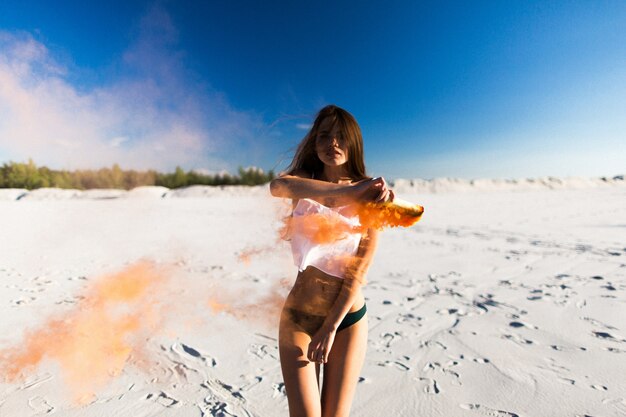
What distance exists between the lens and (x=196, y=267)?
7.88 meters

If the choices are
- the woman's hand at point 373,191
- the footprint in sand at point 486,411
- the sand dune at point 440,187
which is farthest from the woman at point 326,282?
the sand dune at point 440,187

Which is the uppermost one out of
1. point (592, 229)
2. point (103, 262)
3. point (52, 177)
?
point (52, 177)

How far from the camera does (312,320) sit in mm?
1769

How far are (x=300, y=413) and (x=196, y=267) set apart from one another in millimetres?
6685

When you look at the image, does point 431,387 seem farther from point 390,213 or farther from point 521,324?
point 390,213

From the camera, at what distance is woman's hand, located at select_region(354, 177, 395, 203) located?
1482mm

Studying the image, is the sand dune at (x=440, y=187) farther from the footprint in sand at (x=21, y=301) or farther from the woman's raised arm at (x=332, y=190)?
the woman's raised arm at (x=332, y=190)

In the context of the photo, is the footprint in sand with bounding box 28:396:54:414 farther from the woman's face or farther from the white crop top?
the woman's face

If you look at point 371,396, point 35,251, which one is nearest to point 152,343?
point 371,396

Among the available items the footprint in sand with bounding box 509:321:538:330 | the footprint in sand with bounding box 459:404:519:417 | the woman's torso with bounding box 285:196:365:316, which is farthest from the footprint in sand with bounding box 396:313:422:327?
the woman's torso with bounding box 285:196:365:316

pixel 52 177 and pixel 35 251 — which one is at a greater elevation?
pixel 52 177

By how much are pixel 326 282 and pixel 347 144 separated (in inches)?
26.7

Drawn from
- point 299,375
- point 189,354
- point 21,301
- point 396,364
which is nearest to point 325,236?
point 299,375

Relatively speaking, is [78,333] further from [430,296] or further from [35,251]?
[35,251]
